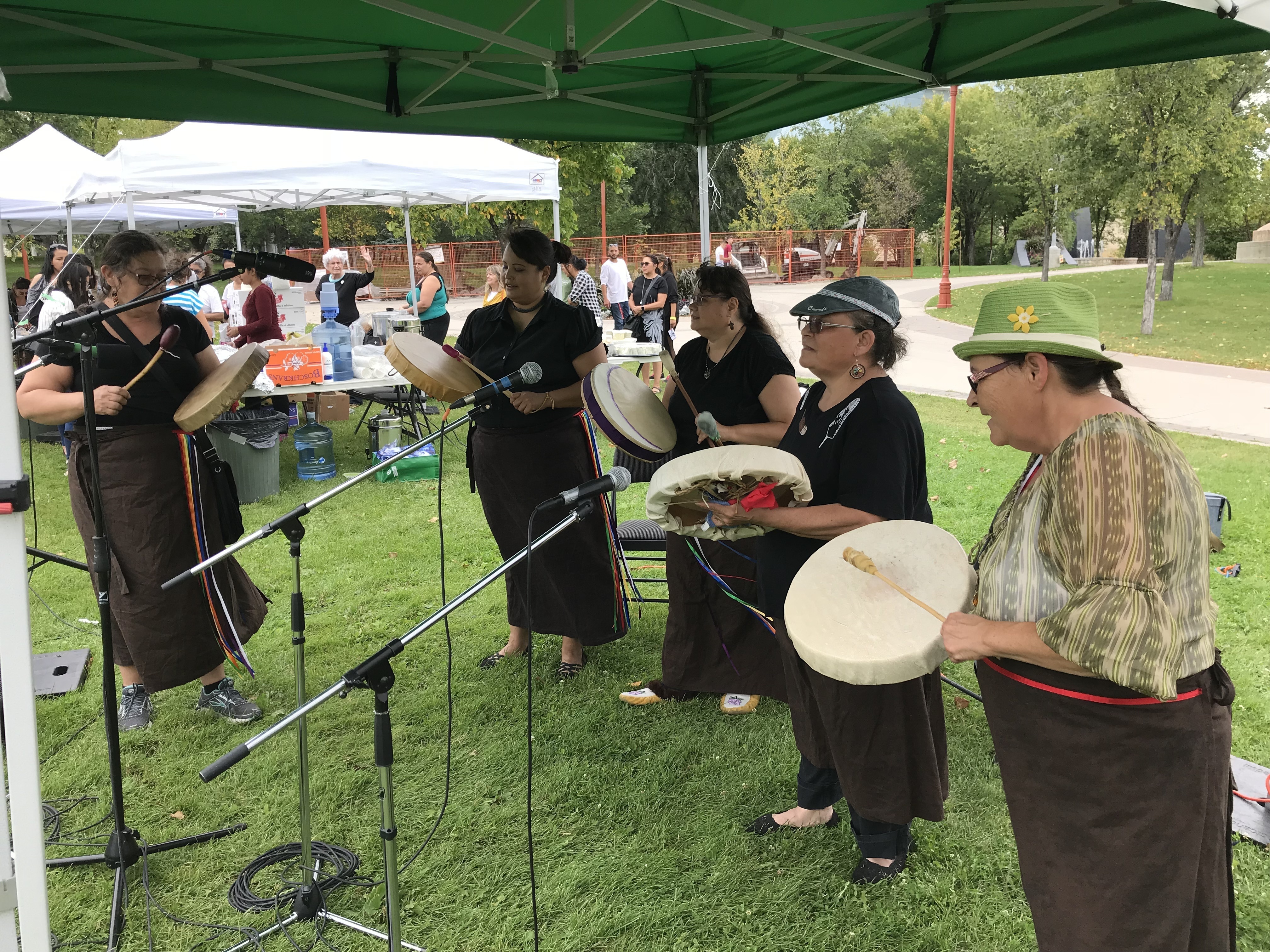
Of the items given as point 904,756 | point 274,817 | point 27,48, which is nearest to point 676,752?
point 904,756

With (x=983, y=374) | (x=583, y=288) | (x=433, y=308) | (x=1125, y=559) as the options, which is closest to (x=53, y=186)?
(x=433, y=308)

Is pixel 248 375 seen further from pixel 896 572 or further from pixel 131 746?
pixel 896 572

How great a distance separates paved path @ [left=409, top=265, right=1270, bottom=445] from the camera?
8648 mm

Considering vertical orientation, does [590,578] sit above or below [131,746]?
above

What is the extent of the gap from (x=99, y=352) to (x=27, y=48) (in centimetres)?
105

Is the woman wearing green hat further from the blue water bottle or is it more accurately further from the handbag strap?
the blue water bottle

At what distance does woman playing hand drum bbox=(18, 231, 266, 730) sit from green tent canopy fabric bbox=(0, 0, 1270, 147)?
27.4 inches

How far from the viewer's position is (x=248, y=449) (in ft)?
22.6

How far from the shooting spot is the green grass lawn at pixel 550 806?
2.53 m

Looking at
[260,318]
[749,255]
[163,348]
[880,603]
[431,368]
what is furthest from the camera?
[749,255]

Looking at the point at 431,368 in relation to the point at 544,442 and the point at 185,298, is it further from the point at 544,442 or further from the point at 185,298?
the point at 185,298

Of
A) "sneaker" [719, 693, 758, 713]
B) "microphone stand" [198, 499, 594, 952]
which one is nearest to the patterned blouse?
"microphone stand" [198, 499, 594, 952]

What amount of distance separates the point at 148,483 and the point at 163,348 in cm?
83

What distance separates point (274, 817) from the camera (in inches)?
121
